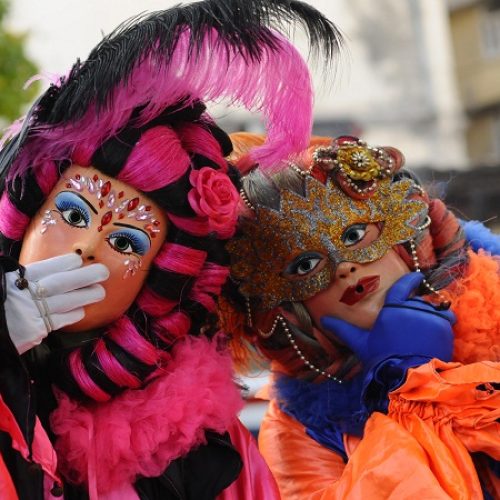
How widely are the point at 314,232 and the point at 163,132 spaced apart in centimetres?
40

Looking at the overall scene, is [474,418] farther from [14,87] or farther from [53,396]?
[14,87]

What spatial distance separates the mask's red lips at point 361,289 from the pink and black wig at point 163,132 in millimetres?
284

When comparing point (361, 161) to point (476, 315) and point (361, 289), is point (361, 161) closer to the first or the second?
point (361, 289)

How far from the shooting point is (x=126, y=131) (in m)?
1.59

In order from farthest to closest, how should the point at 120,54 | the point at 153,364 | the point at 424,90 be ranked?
the point at 424,90 < the point at 153,364 < the point at 120,54

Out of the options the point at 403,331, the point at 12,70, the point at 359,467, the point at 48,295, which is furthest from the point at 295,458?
the point at 12,70

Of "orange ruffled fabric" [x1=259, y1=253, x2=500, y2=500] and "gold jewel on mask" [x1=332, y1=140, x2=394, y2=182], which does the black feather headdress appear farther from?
"orange ruffled fabric" [x1=259, y1=253, x2=500, y2=500]

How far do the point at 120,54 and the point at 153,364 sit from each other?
1.93 feet

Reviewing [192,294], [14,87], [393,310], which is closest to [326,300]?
[393,310]

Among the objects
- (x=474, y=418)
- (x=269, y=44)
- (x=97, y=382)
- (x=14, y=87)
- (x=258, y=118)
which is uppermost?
(x=269, y=44)

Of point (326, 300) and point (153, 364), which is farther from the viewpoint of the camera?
point (326, 300)

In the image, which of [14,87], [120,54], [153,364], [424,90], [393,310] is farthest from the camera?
[424,90]

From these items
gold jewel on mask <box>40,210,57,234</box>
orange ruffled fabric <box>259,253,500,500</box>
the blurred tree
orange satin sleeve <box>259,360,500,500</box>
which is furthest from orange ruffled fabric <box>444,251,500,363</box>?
the blurred tree

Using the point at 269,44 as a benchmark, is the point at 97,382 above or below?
below
